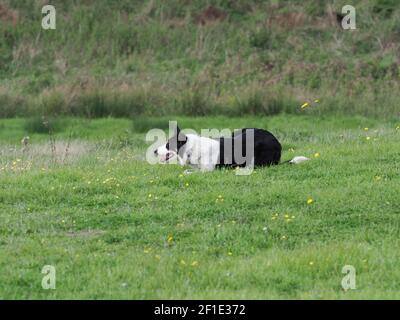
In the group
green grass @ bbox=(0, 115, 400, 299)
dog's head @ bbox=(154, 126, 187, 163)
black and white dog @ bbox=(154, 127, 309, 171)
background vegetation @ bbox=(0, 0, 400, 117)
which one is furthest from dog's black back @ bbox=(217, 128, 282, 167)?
background vegetation @ bbox=(0, 0, 400, 117)

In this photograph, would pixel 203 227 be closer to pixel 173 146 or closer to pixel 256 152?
pixel 256 152

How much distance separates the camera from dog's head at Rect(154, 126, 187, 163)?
41.0ft

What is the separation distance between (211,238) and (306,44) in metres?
17.7

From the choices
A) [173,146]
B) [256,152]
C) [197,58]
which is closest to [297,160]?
[256,152]

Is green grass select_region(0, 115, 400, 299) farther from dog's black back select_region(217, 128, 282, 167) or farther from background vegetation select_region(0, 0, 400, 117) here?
background vegetation select_region(0, 0, 400, 117)

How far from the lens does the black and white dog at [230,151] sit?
12125 millimetres

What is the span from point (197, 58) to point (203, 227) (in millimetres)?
16302

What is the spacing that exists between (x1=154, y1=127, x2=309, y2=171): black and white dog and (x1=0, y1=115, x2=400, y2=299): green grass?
0.99 ft

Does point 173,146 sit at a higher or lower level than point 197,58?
lower

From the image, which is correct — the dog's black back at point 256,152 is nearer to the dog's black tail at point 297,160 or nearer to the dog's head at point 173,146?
the dog's black tail at point 297,160

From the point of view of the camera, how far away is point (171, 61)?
25.4 metres

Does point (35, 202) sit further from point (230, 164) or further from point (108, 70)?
point (108, 70)

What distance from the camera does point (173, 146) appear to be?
1259 centimetres

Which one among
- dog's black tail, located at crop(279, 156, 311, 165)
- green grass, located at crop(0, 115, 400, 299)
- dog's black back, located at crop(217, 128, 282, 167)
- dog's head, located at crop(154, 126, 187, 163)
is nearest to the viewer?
green grass, located at crop(0, 115, 400, 299)
